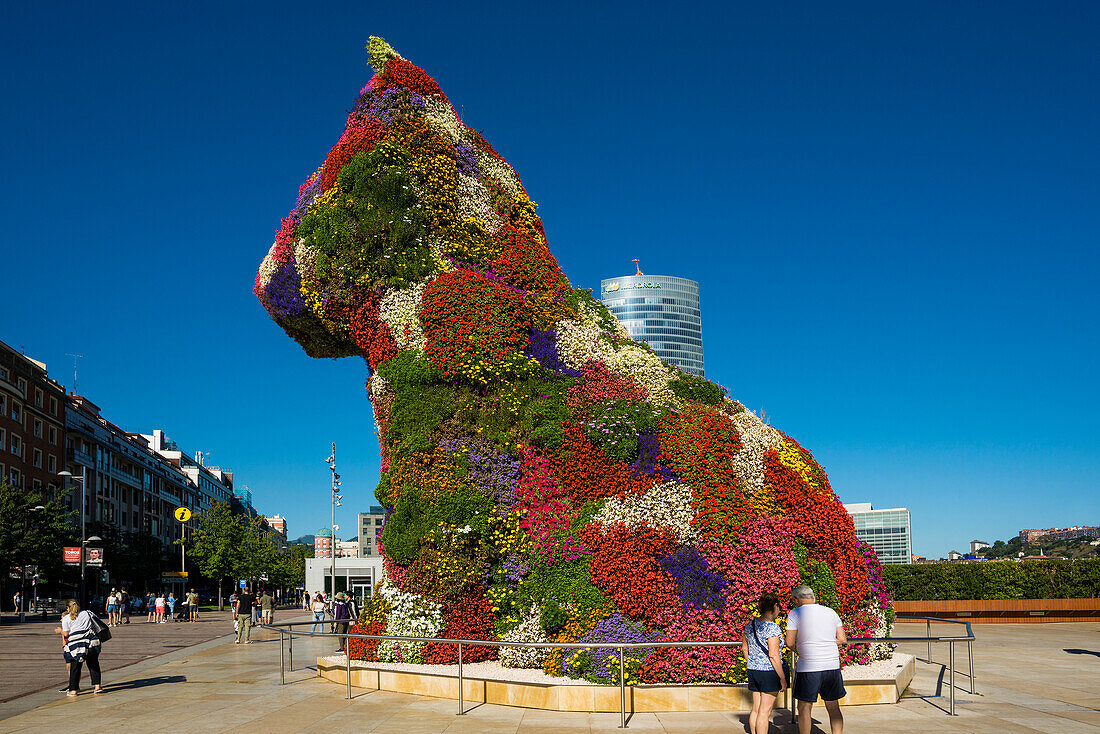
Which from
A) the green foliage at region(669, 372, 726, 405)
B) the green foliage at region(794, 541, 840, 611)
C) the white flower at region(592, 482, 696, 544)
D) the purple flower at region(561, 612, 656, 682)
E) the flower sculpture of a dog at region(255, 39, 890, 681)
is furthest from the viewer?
the green foliage at region(669, 372, 726, 405)

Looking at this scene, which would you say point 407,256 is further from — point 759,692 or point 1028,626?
point 1028,626

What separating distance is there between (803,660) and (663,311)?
5698 inches

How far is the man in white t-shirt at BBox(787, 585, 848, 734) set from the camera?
8.46m

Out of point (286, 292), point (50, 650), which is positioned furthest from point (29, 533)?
point (286, 292)

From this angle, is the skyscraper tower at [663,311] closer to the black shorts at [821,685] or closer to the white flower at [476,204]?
the white flower at [476,204]

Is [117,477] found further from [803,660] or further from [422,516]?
[803,660]

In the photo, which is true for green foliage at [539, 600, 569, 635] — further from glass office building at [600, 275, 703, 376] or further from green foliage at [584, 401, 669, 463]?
glass office building at [600, 275, 703, 376]

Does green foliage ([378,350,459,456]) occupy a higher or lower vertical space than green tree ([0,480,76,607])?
higher

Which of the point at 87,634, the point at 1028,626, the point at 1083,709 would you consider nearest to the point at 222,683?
the point at 87,634

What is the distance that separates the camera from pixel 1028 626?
30.7 m

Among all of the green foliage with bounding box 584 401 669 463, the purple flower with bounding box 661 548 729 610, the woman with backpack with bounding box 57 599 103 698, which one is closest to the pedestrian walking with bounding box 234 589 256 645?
the woman with backpack with bounding box 57 599 103 698

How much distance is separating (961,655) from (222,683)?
15527 mm

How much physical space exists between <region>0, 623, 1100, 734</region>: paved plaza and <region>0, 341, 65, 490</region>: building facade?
170 ft

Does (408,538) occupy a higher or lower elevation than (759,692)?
higher
